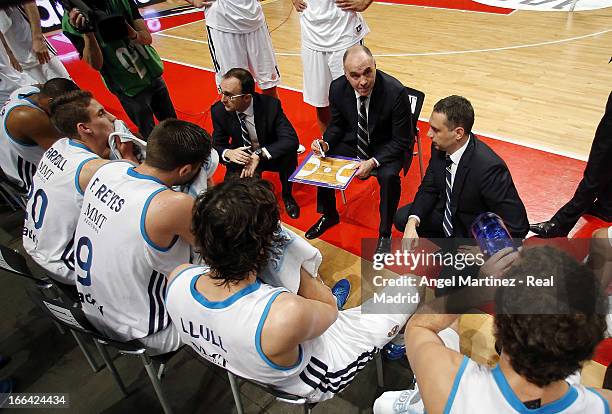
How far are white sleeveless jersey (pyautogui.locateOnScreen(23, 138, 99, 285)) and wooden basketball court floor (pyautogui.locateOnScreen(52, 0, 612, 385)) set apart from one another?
70.2 inches

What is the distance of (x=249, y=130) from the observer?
381 cm

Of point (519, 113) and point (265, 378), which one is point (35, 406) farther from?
point (519, 113)

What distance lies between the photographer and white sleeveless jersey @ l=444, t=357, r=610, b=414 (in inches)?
45.2

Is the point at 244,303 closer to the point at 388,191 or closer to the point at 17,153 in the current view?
the point at 388,191

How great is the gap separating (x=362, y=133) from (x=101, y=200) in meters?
2.13

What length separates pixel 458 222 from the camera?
9.09 feet

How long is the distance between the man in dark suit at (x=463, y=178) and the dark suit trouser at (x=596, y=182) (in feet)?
3.49

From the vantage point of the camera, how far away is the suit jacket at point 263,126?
12.2 feet

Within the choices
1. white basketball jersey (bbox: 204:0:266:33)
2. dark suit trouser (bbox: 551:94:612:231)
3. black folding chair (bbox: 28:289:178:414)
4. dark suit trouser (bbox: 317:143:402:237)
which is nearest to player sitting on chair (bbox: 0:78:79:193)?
black folding chair (bbox: 28:289:178:414)

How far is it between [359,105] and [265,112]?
0.82 meters

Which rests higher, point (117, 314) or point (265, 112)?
point (265, 112)

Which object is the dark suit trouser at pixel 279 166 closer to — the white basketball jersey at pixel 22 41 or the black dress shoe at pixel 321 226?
the black dress shoe at pixel 321 226

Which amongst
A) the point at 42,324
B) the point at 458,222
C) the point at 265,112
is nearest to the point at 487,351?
the point at 458,222

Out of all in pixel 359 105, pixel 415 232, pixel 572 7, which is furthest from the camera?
pixel 572 7
